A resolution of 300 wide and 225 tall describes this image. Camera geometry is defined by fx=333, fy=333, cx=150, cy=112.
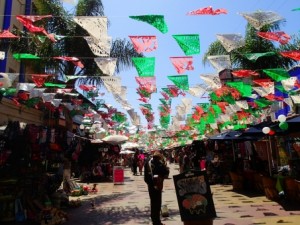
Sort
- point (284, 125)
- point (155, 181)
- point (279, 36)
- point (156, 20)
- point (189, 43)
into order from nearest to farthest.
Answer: point (156, 20)
point (155, 181)
point (189, 43)
point (279, 36)
point (284, 125)

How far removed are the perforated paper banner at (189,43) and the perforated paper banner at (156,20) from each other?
74 centimetres

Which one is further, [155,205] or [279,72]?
[279,72]

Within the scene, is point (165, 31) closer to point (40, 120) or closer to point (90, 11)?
point (90, 11)

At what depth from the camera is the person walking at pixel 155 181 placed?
25.4 feet

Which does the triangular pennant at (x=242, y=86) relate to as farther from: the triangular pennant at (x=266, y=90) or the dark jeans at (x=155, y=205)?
the dark jeans at (x=155, y=205)

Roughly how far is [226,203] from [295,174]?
2463 millimetres

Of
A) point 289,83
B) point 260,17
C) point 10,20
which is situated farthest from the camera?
point 10,20

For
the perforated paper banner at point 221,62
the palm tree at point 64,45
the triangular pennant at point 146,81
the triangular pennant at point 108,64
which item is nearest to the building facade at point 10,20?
the palm tree at point 64,45

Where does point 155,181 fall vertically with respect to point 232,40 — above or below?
below

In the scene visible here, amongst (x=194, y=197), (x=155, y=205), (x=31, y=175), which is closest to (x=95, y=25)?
(x=155, y=205)

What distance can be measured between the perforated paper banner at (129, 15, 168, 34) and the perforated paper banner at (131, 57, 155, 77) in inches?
74.1

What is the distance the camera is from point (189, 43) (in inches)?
344

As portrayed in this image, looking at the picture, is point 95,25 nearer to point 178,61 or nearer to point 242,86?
point 178,61

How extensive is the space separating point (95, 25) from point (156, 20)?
1555mm
